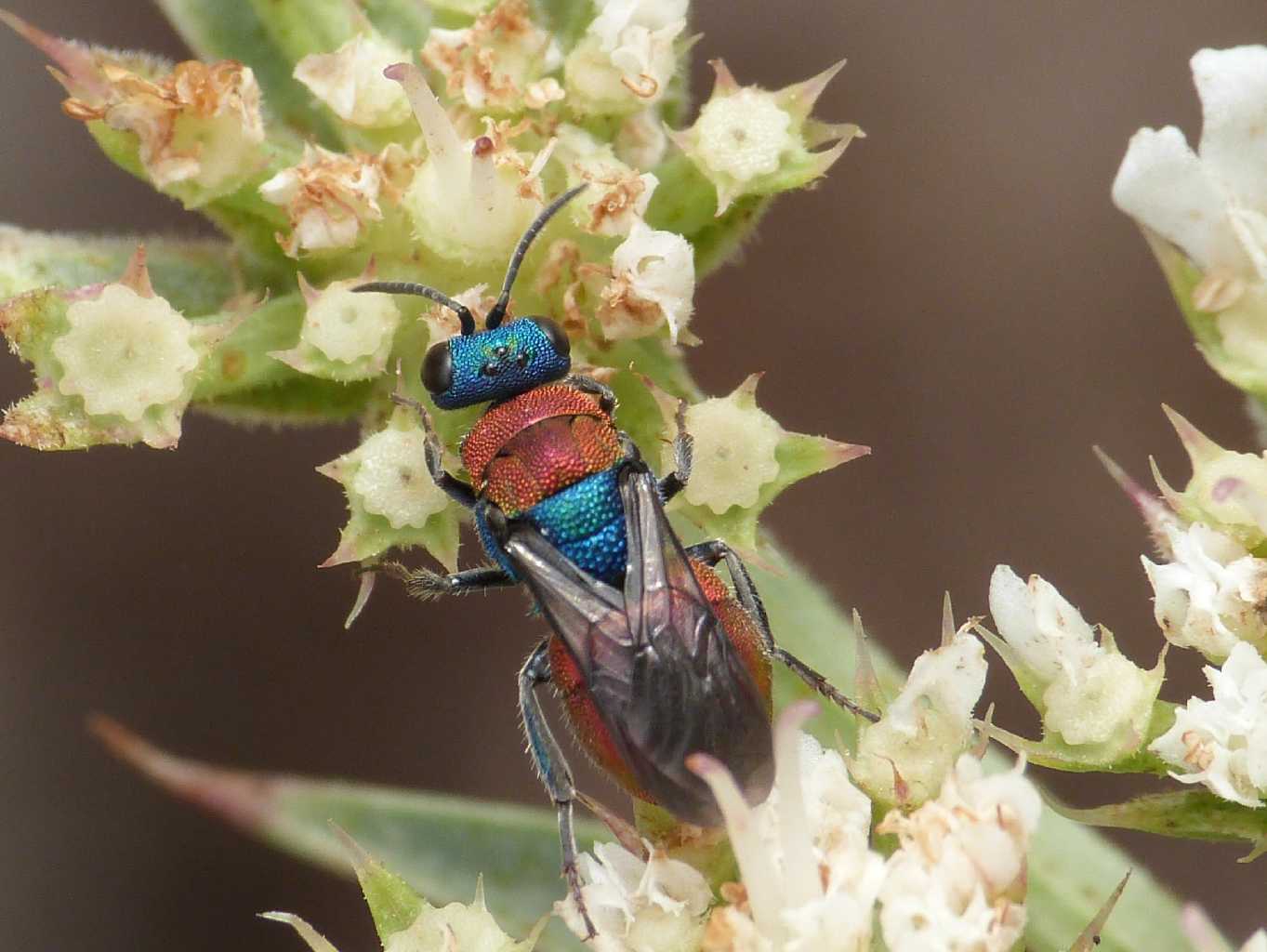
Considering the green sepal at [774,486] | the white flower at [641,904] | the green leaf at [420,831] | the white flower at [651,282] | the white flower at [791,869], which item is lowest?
the green leaf at [420,831]

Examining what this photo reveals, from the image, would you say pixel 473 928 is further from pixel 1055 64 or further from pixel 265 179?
pixel 1055 64

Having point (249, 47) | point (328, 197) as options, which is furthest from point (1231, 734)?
point (249, 47)

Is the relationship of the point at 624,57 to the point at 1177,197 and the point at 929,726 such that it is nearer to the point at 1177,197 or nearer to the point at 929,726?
the point at 1177,197

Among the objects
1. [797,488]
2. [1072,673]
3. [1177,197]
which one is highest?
[1177,197]

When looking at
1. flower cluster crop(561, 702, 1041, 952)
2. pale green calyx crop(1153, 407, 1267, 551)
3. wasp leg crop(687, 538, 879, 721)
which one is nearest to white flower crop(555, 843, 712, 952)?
flower cluster crop(561, 702, 1041, 952)

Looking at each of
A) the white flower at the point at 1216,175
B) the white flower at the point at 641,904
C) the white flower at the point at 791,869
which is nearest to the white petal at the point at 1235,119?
the white flower at the point at 1216,175

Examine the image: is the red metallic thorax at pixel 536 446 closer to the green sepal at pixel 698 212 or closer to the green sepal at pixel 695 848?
the green sepal at pixel 698 212

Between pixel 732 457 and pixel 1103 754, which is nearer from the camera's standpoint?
pixel 1103 754
